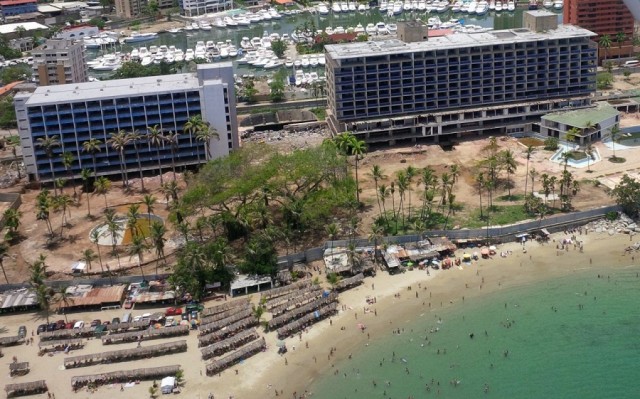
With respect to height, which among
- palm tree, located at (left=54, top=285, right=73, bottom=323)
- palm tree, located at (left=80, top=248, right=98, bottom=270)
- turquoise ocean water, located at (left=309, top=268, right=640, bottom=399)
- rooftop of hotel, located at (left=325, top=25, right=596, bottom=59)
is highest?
rooftop of hotel, located at (left=325, top=25, right=596, bottom=59)

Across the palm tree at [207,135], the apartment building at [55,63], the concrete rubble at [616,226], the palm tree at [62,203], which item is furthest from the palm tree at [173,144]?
the concrete rubble at [616,226]

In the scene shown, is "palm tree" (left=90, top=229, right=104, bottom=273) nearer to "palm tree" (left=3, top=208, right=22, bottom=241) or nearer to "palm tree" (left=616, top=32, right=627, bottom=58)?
"palm tree" (left=3, top=208, right=22, bottom=241)

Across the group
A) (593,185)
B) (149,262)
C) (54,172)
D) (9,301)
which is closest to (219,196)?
(149,262)

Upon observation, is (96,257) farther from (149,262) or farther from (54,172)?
(54,172)

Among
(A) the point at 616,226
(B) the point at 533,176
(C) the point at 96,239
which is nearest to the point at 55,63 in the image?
(C) the point at 96,239

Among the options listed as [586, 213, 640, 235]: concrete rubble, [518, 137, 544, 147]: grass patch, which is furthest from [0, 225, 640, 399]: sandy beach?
[518, 137, 544, 147]: grass patch

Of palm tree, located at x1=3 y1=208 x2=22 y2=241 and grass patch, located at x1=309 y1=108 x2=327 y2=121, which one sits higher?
grass patch, located at x1=309 y1=108 x2=327 y2=121
